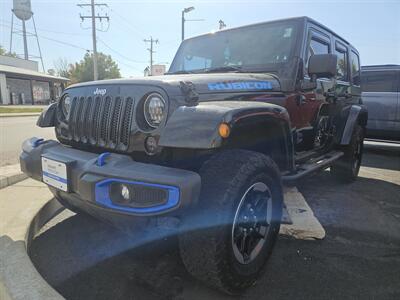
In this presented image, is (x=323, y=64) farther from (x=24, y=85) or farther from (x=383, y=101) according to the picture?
(x=24, y=85)

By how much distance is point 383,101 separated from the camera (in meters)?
6.92

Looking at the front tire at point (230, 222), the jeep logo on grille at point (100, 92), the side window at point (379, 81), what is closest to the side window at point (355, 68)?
the side window at point (379, 81)

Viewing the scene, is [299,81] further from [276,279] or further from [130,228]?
[130,228]

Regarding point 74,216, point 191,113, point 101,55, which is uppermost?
point 101,55

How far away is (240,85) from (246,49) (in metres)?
0.95

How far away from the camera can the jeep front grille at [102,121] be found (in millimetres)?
2139

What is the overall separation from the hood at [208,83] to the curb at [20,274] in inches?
51.4

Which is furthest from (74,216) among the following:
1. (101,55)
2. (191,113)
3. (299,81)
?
(101,55)

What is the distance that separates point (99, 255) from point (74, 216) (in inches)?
35.7

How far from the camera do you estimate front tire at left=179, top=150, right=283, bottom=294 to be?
1838 mm

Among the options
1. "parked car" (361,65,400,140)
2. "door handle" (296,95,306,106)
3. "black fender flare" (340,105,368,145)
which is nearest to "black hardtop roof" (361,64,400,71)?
"parked car" (361,65,400,140)

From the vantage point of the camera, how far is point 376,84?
730 cm

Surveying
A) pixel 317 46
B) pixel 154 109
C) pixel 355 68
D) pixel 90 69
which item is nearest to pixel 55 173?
→ pixel 154 109

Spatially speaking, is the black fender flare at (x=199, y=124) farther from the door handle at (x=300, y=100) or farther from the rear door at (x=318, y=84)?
the rear door at (x=318, y=84)
